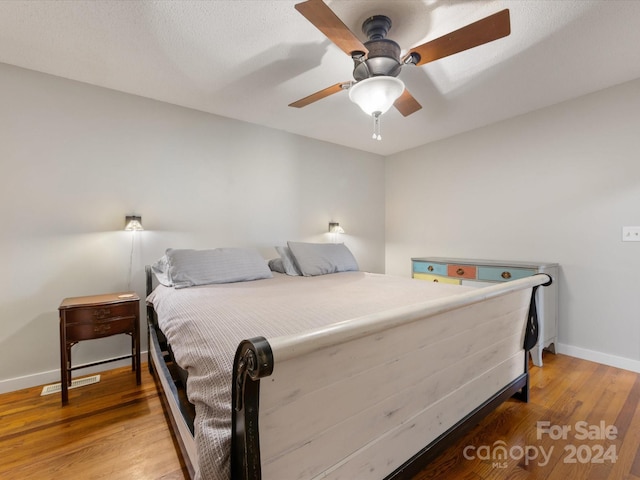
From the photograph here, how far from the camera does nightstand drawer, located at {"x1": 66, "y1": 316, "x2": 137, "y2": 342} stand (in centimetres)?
186

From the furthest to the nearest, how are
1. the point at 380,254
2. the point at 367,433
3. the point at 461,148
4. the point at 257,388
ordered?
the point at 380,254 → the point at 461,148 → the point at 367,433 → the point at 257,388

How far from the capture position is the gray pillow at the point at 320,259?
262cm

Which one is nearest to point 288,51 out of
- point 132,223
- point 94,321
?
Answer: point 132,223

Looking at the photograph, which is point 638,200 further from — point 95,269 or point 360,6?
point 95,269

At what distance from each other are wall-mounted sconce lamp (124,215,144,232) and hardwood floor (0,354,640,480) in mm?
1150

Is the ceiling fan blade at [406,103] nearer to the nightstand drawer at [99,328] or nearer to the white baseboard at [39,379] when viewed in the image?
the nightstand drawer at [99,328]

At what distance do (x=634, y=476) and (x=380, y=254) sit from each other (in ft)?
10.2

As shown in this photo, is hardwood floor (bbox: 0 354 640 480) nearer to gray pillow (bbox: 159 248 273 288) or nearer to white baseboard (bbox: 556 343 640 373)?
white baseboard (bbox: 556 343 640 373)

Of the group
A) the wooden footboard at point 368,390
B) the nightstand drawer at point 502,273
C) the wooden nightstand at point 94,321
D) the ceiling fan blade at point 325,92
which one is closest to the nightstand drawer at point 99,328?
the wooden nightstand at point 94,321

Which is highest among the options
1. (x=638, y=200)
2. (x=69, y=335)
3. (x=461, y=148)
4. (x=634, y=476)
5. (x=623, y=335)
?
(x=461, y=148)

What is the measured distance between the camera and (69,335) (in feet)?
6.06

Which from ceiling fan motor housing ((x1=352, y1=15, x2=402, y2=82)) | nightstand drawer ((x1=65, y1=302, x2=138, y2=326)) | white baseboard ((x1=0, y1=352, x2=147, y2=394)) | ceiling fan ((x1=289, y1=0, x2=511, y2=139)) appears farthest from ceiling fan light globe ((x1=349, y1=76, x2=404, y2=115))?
white baseboard ((x1=0, y1=352, x2=147, y2=394))

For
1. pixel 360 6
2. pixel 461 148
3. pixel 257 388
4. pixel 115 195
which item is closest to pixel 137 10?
pixel 360 6

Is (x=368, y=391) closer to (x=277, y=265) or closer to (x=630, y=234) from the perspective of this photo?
(x=277, y=265)
